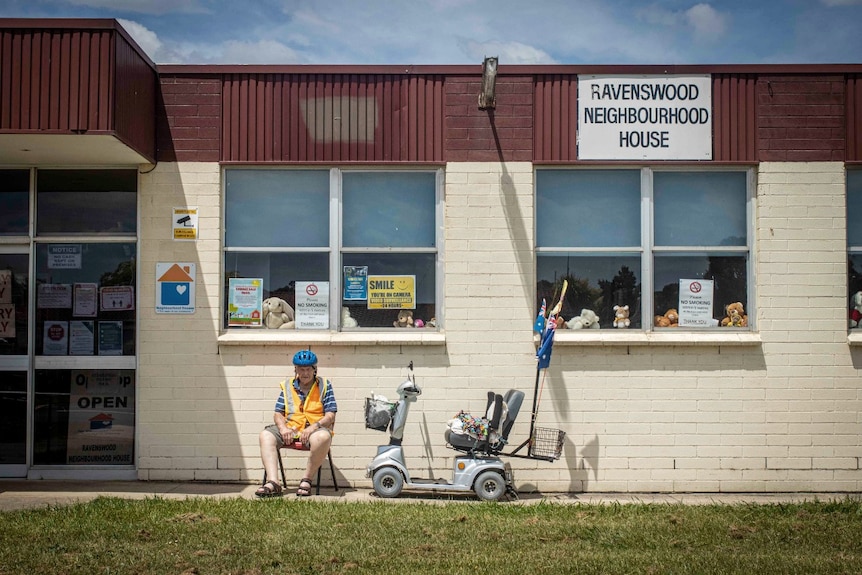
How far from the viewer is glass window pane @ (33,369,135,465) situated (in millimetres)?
9492

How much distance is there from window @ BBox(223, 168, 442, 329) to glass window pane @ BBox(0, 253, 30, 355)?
2.12 metres

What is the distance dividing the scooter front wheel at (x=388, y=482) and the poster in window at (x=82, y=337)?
3355 millimetres

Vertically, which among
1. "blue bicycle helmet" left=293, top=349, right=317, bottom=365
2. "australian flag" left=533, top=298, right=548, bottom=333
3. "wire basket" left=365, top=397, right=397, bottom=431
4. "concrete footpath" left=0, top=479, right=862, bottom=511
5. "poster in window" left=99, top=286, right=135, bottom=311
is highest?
"poster in window" left=99, top=286, right=135, bottom=311

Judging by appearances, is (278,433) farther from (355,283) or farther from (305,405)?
(355,283)

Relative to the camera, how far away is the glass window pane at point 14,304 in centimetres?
954

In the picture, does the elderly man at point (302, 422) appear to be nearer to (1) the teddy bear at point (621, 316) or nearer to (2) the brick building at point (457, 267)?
(2) the brick building at point (457, 267)

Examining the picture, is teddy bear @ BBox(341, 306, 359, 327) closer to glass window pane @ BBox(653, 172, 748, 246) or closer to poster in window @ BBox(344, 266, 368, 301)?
poster in window @ BBox(344, 266, 368, 301)

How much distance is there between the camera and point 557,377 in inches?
366

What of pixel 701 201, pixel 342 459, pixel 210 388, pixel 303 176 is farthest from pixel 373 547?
pixel 701 201

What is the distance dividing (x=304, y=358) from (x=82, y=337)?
259 centimetres

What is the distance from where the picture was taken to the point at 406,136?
9.43 m

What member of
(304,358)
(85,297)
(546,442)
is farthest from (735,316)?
(85,297)

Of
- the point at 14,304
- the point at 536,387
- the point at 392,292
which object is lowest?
the point at 536,387

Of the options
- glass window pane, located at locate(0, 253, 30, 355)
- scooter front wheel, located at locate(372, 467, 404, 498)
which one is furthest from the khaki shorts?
glass window pane, located at locate(0, 253, 30, 355)
